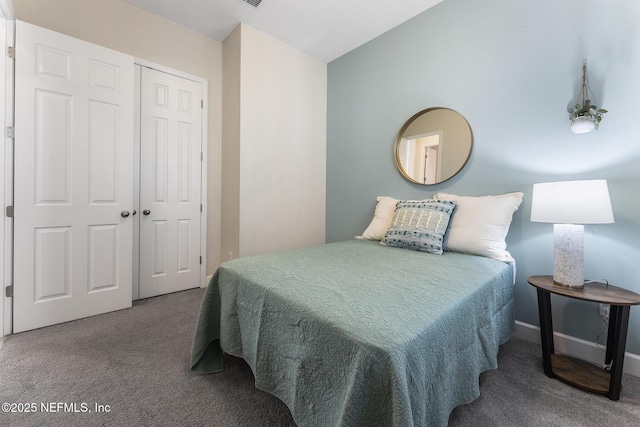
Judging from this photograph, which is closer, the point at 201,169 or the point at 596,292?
the point at 596,292

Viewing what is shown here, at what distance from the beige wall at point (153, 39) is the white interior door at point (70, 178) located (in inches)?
11.3

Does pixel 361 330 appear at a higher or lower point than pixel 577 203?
lower

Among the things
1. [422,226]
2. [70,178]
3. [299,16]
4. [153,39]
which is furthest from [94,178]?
[422,226]

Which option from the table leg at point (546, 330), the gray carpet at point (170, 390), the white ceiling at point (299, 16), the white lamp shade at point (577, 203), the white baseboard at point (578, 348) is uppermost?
the white ceiling at point (299, 16)

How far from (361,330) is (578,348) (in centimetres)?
191

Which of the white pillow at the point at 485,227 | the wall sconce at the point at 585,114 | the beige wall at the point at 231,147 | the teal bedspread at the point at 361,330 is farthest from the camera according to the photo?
A: the beige wall at the point at 231,147

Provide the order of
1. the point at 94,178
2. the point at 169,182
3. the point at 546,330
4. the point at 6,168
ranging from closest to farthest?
the point at 546,330 < the point at 6,168 < the point at 94,178 < the point at 169,182

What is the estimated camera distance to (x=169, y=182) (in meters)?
2.73

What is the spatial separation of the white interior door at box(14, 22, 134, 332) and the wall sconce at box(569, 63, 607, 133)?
3429mm

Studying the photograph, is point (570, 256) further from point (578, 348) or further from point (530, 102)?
point (530, 102)

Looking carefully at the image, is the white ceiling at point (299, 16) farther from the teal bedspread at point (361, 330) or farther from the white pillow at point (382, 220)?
the teal bedspread at point (361, 330)

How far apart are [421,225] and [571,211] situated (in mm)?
840

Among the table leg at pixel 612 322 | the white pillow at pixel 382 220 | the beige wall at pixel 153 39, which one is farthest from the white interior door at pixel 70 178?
the table leg at pixel 612 322

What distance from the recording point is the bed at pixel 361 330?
0.77 metres
